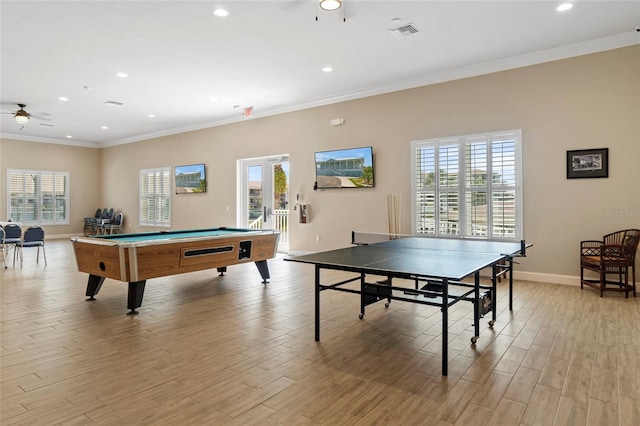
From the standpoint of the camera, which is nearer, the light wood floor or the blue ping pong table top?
the light wood floor

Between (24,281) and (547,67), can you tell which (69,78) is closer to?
(24,281)

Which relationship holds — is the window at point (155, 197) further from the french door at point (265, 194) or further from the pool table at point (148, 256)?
Answer: the pool table at point (148, 256)

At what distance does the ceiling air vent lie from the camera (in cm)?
460

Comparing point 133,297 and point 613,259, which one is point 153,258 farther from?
point 613,259

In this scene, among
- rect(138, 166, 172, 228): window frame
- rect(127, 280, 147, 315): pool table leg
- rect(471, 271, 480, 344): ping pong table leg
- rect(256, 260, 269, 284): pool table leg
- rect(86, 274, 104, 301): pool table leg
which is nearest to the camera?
rect(471, 271, 480, 344): ping pong table leg

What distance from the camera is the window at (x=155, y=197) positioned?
11062mm

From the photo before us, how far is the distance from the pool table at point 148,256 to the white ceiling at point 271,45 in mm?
2518

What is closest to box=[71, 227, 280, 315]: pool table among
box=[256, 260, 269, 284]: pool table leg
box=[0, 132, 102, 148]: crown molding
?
box=[256, 260, 269, 284]: pool table leg

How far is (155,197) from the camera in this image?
11406 millimetres

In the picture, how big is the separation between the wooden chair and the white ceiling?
250 centimetres

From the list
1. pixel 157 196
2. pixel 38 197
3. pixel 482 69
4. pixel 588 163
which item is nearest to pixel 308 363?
pixel 588 163

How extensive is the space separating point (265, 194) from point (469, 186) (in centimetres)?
475

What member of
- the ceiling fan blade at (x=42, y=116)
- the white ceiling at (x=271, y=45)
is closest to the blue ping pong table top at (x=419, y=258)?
the white ceiling at (x=271, y=45)

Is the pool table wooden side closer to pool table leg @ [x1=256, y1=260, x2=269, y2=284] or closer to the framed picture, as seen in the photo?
pool table leg @ [x1=256, y1=260, x2=269, y2=284]
